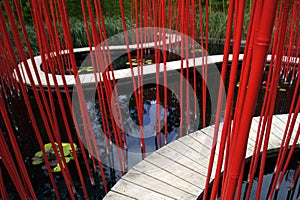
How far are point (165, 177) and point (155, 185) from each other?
0.06 meters

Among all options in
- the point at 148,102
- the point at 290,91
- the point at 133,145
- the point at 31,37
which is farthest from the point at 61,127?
the point at 31,37

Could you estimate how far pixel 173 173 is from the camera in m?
1.05

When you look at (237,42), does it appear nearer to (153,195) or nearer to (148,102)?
(153,195)

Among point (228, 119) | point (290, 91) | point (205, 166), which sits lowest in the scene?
point (290, 91)

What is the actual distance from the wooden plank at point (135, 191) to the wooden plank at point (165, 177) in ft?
0.26

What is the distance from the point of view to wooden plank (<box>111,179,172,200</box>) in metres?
0.93

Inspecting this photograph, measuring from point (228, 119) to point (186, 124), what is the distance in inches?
43.1

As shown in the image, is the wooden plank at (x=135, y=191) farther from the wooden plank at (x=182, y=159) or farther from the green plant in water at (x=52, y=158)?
the green plant in water at (x=52, y=158)

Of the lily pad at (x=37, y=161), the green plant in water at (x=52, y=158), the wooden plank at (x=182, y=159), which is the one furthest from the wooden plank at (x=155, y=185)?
the lily pad at (x=37, y=161)

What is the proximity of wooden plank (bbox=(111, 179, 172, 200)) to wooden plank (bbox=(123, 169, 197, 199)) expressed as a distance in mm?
16

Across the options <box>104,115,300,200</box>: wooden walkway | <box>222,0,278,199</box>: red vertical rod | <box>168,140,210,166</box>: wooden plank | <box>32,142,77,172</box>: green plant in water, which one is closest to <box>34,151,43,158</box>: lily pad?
<box>32,142,77,172</box>: green plant in water

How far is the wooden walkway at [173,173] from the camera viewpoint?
944 millimetres

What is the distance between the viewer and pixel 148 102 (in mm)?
1996

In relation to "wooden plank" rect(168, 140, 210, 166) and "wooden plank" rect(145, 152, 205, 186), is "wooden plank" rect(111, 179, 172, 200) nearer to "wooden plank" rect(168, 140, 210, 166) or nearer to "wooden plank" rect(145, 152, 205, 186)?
"wooden plank" rect(145, 152, 205, 186)
